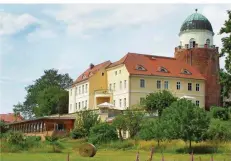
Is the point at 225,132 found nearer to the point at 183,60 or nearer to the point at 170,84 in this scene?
the point at 170,84

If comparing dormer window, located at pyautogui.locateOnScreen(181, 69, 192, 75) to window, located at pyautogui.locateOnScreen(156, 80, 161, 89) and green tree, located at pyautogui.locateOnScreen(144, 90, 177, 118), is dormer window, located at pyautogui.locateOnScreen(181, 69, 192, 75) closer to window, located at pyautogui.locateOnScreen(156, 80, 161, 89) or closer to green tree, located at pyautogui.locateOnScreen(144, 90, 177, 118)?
window, located at pyautogui.locateOnScreen(156, 80, 161, 89)

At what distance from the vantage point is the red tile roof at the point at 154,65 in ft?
224

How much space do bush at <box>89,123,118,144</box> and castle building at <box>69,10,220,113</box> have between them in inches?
804

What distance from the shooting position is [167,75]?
69.8 meters

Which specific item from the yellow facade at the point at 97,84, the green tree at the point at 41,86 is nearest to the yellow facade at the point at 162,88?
the yellow facade at the point at 97,84

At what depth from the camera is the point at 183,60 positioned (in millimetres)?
74312

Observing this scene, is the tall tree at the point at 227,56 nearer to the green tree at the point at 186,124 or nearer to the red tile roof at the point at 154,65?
the green tree at the point at 186,124

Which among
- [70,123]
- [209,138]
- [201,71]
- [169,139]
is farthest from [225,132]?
[201,71]

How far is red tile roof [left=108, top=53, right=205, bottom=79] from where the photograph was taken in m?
68.4

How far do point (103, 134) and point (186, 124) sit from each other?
988 centimetres

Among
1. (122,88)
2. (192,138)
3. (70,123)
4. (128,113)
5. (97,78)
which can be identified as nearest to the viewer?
(192,138)

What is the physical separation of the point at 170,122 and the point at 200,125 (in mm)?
2306

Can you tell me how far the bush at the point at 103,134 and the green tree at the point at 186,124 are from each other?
7764mm

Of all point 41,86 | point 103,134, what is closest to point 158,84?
point 103,134
